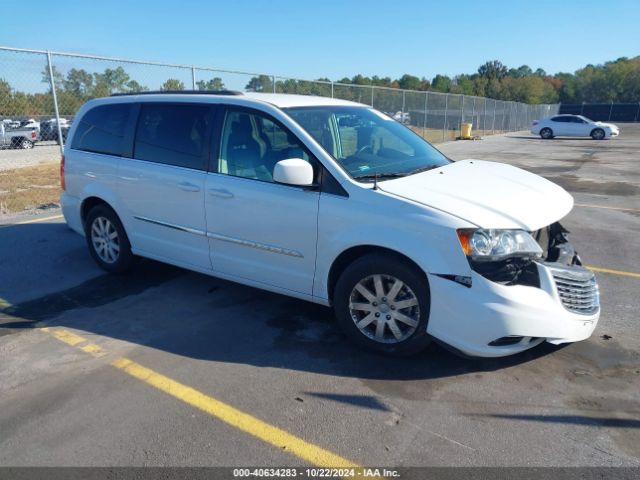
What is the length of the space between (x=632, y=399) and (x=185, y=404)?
281 cm

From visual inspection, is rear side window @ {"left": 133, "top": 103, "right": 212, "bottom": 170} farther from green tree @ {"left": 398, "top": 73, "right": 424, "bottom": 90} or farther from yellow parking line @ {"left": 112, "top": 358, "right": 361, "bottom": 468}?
green tree @ {"left": 398, "top": 73, "right": 424, "bottom": 90}

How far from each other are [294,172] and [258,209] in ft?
1.92

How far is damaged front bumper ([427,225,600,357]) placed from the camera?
10.3ft

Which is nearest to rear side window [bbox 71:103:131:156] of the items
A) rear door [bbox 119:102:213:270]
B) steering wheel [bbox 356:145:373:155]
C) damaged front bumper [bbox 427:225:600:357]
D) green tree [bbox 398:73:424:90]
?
rear door [bbox 119:102:213:270]

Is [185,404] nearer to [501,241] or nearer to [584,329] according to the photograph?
[501,241]

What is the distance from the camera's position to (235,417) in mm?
2969

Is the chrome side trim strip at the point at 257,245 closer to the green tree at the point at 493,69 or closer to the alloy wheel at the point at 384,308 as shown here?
the alloy wheel at the point at 384,308

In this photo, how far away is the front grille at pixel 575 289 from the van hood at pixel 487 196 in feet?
1.15

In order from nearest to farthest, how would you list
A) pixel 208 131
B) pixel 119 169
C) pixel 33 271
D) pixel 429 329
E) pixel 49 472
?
pixel 49 472, pixel 429 329, pixel 208 131, pixel 119 169, pixel 33 271

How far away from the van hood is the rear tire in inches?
1296

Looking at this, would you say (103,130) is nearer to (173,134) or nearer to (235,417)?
(173,134)

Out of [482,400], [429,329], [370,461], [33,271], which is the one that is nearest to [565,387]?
[482,400]

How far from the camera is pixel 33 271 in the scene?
547 centimetres

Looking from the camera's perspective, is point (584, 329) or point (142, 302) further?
point (142, 302)
